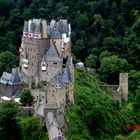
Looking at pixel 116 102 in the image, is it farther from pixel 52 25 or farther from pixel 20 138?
pixel 20 138

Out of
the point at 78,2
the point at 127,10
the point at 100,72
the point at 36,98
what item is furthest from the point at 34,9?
the point at 36,98

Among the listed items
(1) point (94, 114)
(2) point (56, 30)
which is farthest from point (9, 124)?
(2) point (56, 30)

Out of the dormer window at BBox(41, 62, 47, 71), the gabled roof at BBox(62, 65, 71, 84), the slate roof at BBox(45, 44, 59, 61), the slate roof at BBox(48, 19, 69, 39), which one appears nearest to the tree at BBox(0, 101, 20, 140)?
the gabled roof at BBox(62, 65, 71, 84)

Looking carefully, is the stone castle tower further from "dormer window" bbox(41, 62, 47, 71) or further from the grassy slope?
the grassy slope

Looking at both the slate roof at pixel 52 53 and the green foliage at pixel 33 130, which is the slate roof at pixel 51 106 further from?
the slate roof at pixel 52 53

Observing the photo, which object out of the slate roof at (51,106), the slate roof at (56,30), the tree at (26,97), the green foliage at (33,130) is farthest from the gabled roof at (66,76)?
the green foliage at (33,130)

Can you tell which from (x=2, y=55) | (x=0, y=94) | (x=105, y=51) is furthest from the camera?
(x=105, y=51)

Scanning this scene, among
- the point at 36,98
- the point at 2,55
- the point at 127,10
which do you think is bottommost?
the point at 36,98
